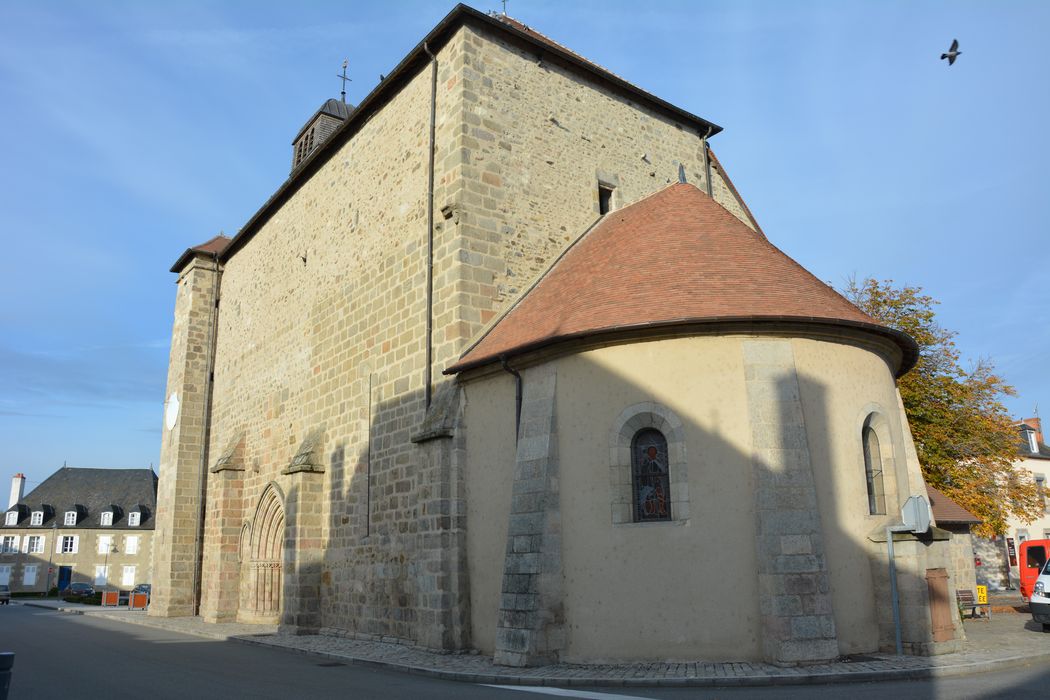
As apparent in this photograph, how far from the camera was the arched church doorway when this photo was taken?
17.7m

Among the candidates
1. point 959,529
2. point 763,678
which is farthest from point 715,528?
point 959,529

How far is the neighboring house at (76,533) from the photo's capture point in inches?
1923

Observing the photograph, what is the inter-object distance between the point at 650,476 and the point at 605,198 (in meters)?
7.26

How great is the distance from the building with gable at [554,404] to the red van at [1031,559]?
9.22 meters

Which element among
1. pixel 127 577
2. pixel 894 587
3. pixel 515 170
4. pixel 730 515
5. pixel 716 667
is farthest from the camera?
pixel 127 577

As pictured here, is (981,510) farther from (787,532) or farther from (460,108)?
(460,108)

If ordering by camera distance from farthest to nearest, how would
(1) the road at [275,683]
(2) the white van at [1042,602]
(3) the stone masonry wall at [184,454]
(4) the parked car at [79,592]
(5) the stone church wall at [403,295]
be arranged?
(4) the parked car at [79,592] < (3) the stone masonry wall at [184,454] < (5) the stone church wall at [403,295] < (2) the white van at [1042,602] < (1) the road at [275,683]

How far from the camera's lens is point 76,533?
50156 millimetres

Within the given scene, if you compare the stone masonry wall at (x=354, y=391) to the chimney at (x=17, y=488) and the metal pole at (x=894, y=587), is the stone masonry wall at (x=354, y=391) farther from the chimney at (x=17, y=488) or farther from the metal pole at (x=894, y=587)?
the chimney at (x=17, y=488)

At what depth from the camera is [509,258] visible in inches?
521

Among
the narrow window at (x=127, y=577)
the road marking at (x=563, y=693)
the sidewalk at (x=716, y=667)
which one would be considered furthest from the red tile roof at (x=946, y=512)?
the narrow window at (x=127, y=577)

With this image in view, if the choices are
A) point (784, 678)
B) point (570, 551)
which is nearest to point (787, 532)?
point (784, 678)

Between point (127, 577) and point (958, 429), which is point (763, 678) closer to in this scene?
point (958, 429)

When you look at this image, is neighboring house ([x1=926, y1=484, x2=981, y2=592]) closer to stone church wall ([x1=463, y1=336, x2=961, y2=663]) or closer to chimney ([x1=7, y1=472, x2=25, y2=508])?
stone church wall ([x1=463, y1=336, x2=961, y2=663])
